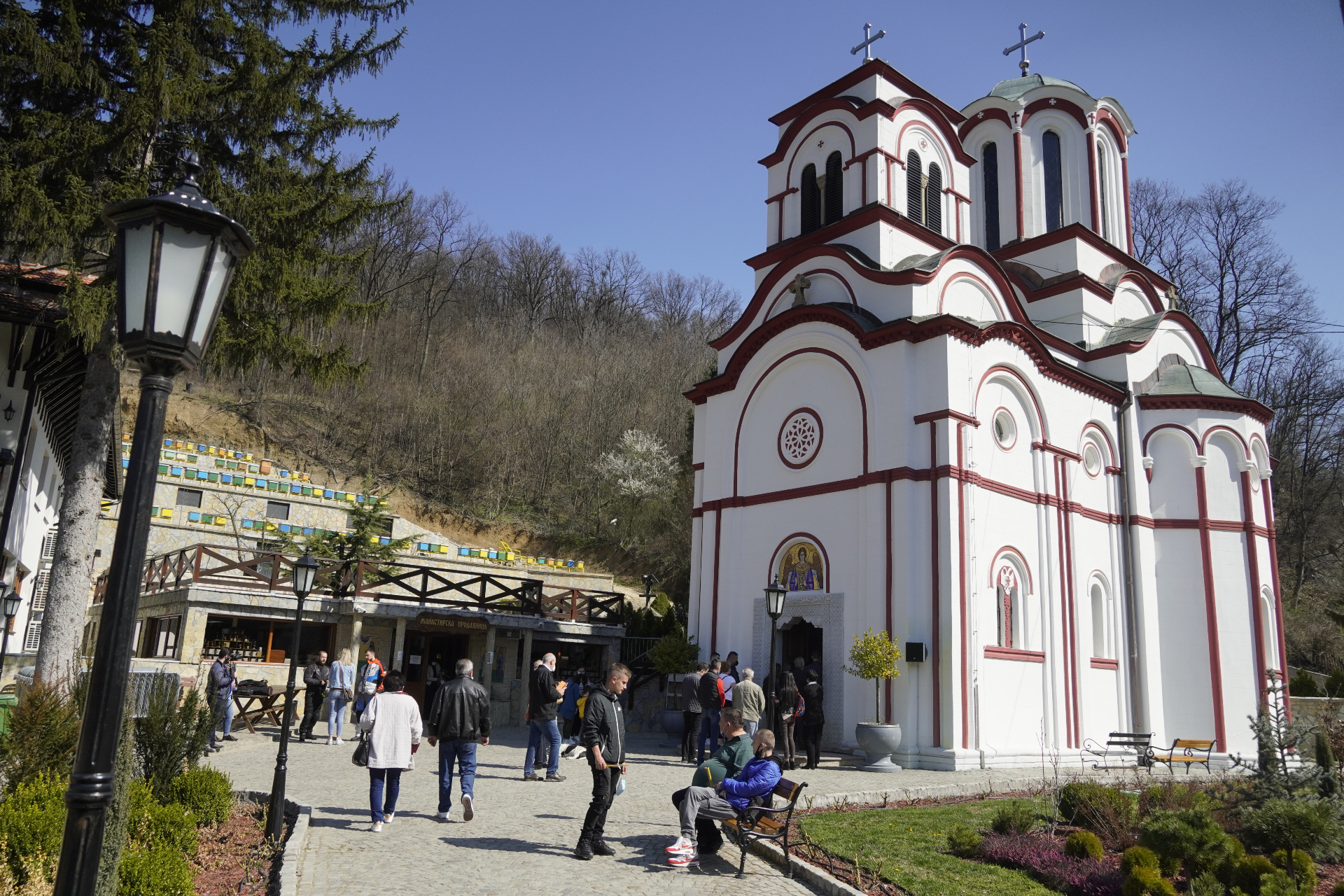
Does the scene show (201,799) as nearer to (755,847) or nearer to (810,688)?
(755,847)

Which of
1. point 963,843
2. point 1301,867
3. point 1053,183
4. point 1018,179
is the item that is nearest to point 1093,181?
point 1053,183

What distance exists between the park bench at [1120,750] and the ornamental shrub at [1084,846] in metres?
10.6

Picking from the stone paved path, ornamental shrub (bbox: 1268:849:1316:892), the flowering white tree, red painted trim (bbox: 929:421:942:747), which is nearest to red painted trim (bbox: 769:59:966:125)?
red painted trim (bbox: 929:421:942:747)

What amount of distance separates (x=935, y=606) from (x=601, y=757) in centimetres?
1040

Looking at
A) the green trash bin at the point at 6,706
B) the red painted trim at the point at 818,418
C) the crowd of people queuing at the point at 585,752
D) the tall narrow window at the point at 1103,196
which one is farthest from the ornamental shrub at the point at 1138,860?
the tall narrow window at the point at 1103,196

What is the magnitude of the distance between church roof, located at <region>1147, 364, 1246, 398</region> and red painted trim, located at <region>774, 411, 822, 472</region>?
336 inches

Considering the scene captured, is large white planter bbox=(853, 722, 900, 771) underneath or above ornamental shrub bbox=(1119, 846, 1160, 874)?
above

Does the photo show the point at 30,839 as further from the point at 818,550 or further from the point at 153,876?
the point at 818,550

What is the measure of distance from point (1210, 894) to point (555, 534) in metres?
36.1

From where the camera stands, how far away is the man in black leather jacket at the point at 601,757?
26.4 feet

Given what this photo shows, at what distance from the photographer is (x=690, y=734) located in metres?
15.4

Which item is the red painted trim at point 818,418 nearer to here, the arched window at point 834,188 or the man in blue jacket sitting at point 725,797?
the arched window at point 834,188

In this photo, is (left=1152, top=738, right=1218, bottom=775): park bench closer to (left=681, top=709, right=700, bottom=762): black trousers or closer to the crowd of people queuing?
(left=681, top=709, right=700, bottom=762): black trousers

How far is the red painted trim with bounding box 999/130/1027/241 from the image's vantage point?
2598cm
